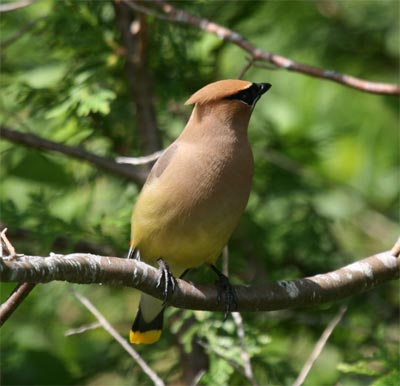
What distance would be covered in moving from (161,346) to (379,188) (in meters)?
2.26

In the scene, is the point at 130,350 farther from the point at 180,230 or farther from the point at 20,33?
the point at 20,33

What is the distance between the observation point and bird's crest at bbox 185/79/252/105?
14.6ft

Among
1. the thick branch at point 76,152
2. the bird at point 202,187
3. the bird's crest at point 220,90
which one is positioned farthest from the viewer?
the thick branch at point 76,152

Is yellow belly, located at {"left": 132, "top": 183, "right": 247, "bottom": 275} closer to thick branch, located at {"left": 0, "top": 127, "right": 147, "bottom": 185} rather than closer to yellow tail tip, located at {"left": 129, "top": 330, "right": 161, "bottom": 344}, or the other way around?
yellow tail tip, located at {"left": 129, "top": 330, "right": 161, "bottom": 344}

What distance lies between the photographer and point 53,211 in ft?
20.4

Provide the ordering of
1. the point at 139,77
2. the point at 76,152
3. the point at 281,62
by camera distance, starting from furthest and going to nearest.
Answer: the point at 139,77 < the point at 76,152 < the point at 281,62

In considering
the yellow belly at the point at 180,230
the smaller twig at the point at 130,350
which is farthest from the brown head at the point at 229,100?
the smaller twig at the point at 130,350

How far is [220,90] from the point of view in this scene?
177 inches

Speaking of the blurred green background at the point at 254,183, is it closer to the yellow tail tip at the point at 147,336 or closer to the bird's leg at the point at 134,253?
the yellow tail tip at the point at 147,336

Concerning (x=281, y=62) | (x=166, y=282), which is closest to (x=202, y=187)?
(x=166, y=282)

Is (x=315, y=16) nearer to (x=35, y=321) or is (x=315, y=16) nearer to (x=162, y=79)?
(x=162, y=79)

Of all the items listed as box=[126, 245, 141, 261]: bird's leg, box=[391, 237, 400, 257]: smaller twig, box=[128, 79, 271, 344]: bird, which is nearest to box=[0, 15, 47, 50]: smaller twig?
box=[128, 79, 271, 344]: bird

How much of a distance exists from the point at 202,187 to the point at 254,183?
200 centimetres

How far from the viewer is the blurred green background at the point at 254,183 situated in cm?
553
